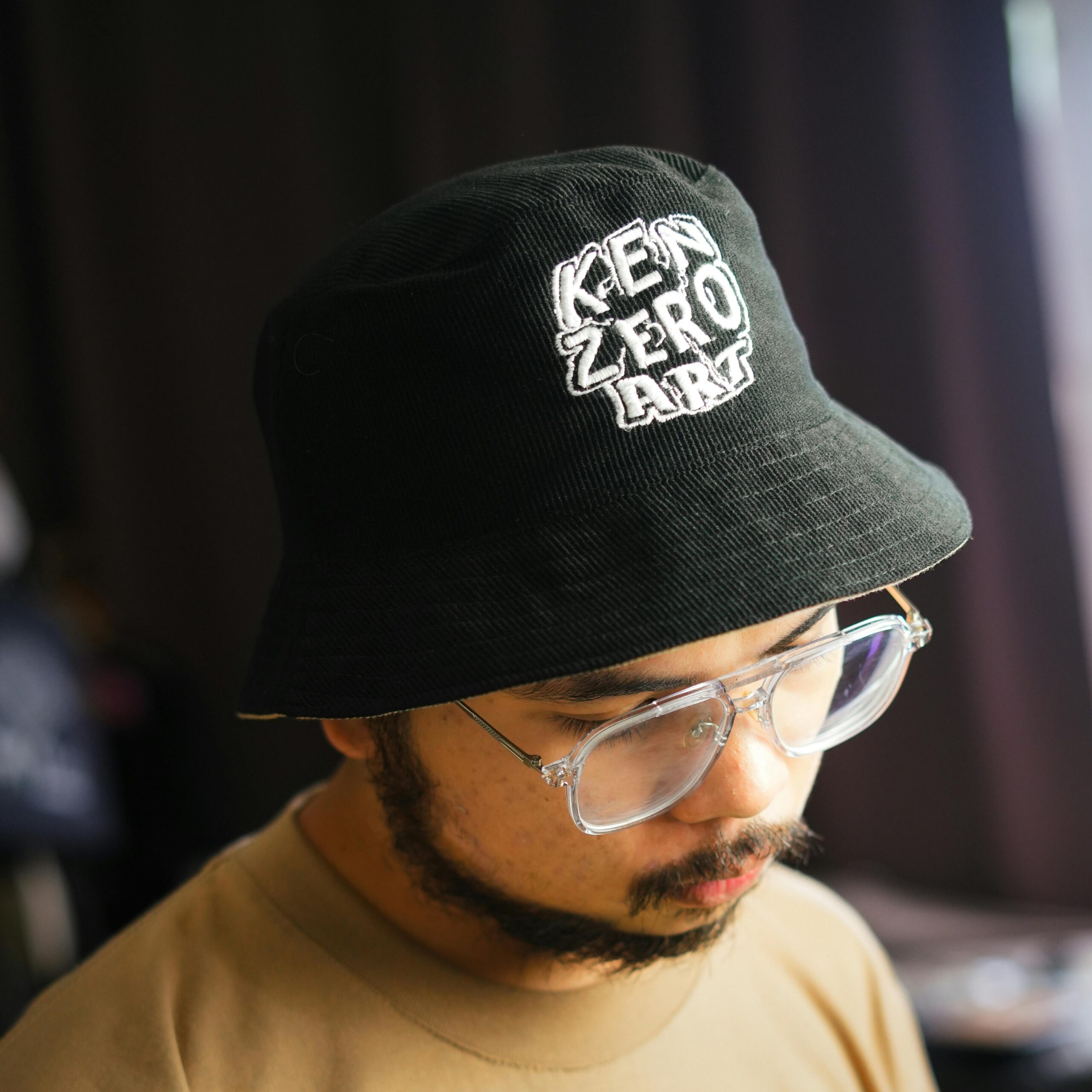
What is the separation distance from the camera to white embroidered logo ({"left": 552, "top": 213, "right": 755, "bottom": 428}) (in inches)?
30.3

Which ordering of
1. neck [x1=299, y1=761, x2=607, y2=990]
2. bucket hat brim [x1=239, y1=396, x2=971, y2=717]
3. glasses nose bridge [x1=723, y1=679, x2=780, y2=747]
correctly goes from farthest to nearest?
neck [x1=299, y1=761, x2=607, y2=990] < glasses nose bridge [x1=723, y1=679, x2=780, y2=747] < bucket hat brim [x1=239, y1=396, x2=971, y2=717]

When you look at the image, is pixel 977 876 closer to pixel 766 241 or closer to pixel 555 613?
pixel 766 241

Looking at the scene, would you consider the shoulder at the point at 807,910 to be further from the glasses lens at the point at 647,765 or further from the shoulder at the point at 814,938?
the glasses lens at the point at 647,765

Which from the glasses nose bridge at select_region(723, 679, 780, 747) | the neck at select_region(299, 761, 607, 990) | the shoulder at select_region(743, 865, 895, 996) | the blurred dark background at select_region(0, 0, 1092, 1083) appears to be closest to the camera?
the glasses nose bridge at select_region(723, 679, 780, 747)

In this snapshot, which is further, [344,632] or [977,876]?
[977,876]

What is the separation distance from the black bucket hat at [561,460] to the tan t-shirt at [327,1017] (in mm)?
238

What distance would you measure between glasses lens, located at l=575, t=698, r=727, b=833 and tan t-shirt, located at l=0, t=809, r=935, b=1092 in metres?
0.22

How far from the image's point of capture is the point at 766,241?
8.13 ft

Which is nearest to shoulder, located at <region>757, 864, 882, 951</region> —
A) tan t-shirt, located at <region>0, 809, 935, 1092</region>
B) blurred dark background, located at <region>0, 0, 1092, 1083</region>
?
tan t-shirt, located at <region>0, 809, 935, 1092</region>

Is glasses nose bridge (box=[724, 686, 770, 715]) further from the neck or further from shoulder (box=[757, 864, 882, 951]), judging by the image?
shoulder (box=[757, 864, 882, 951])

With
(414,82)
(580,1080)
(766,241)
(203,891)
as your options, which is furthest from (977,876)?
(414,82)

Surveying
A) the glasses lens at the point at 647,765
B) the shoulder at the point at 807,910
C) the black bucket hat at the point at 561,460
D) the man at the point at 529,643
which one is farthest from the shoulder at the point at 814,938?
the black bucket hat at the point at 561,460

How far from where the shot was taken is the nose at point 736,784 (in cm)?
84

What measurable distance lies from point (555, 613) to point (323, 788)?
0.44 meters
